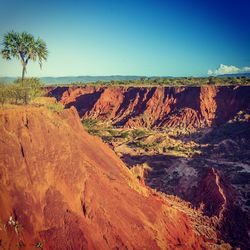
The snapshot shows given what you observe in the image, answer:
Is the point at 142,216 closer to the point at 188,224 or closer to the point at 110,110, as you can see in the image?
the point at 188,224

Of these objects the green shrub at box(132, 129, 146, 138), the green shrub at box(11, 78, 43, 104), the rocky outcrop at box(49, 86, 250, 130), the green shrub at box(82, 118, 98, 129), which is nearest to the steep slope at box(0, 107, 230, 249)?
the green shrub at box(11, 78, 43, 104)

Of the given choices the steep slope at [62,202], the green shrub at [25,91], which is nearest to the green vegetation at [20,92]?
the green shrub at [25,91]

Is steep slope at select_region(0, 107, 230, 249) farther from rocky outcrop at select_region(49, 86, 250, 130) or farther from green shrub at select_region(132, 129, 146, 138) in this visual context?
rocky outcrop at select_region(49, 86, 250, 130)

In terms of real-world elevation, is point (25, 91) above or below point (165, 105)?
above

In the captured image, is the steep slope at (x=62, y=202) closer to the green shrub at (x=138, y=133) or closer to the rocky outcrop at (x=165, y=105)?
the green shrub at (x=138, y=133)

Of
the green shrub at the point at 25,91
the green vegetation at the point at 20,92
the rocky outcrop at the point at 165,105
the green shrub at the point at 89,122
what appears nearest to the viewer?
the green vegetation at the point at 20,92

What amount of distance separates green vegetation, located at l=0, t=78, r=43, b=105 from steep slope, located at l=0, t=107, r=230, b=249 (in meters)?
3.85

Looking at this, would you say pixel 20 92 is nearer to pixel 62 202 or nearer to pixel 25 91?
pixel 25 91

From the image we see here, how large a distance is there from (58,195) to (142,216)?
6129 millimetres

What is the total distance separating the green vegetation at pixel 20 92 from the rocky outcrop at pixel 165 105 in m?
47.4

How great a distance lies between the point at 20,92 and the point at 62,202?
966cm

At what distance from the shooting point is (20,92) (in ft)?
72.8

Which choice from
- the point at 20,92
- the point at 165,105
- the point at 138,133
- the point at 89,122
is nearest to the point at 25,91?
the point at 20,92

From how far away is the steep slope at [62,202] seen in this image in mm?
15109
